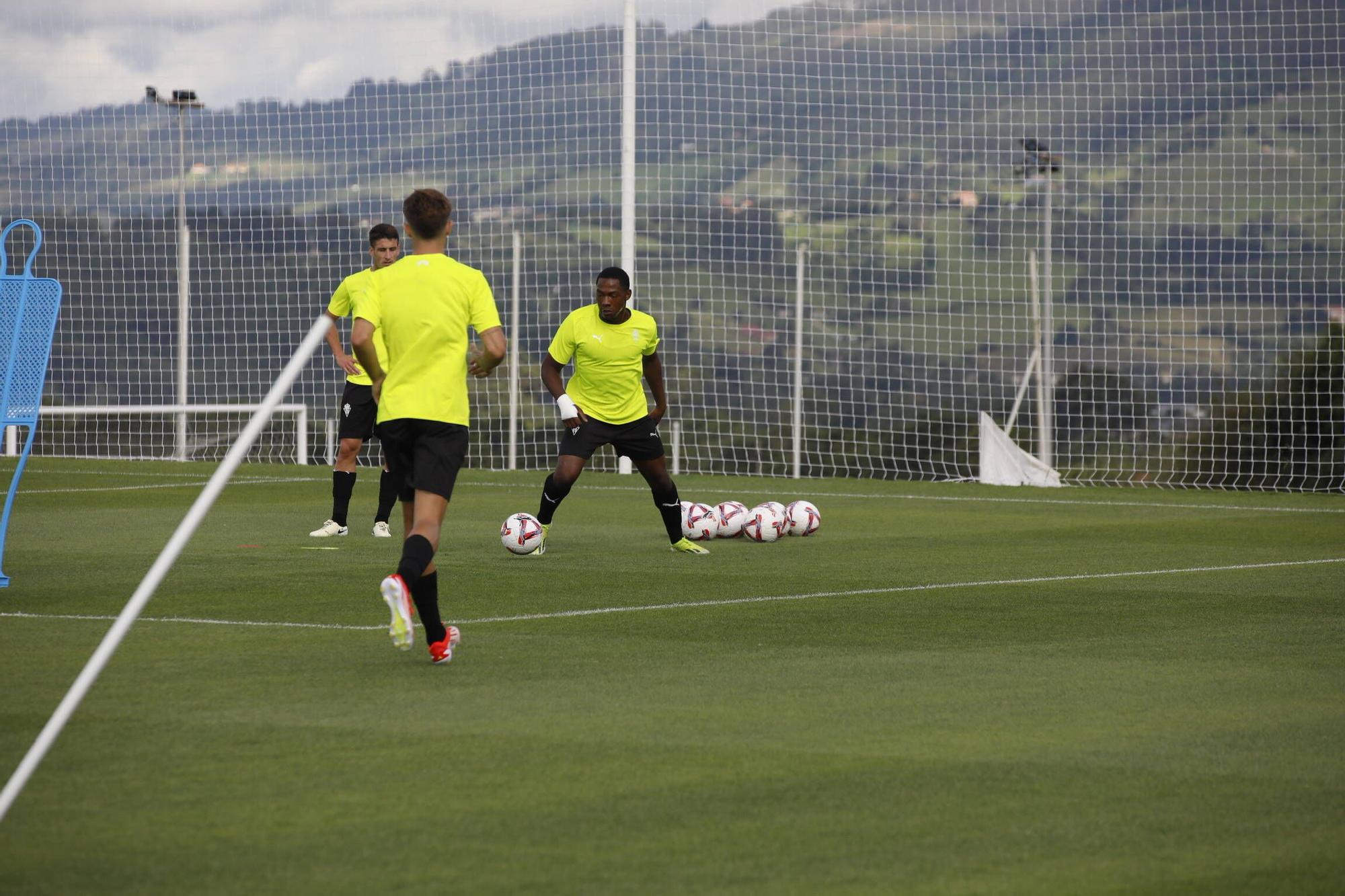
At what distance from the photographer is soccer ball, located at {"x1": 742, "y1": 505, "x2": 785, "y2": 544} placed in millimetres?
13438

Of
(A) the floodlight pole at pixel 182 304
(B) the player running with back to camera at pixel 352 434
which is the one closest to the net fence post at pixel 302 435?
(A) the floodlight pole at pixel 182 304

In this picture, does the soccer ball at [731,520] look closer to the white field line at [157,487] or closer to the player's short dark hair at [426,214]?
the player's short dark hair at [426,214]

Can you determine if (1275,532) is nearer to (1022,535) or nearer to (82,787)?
(1022,535)

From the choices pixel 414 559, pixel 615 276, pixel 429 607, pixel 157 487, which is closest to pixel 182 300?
pixel 157 487

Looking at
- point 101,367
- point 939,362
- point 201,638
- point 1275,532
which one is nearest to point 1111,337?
point 939,362

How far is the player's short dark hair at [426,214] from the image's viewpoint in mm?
7602

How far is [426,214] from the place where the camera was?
7602 millimetres

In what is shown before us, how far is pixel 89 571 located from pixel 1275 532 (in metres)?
9.61

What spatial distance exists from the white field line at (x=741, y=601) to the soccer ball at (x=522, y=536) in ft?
8.50

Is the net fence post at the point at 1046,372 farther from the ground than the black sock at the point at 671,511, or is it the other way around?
the net fence post at the point at 1046,372

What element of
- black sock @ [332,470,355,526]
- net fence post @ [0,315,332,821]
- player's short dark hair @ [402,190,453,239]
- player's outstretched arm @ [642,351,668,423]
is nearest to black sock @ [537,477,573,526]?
player's outstretched arm @ [642,351,668,423]

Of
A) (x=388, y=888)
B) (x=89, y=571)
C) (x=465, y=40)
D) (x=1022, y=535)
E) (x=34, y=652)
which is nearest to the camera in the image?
(x=388, y=888)

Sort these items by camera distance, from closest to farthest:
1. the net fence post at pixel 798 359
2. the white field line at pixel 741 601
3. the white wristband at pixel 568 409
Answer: the white field line at pixel 741 601, the white wristband at pixel 568 409, the net fence post at pixel 798 359

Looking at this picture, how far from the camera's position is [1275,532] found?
49.8 ft
